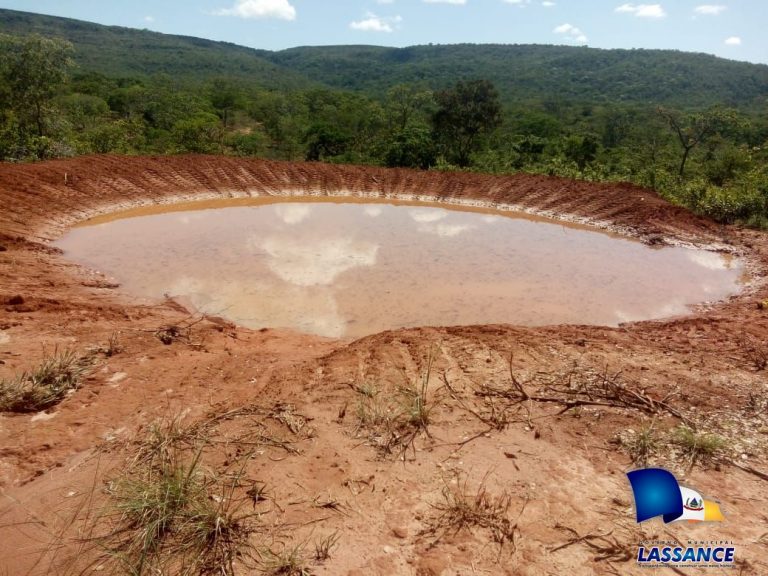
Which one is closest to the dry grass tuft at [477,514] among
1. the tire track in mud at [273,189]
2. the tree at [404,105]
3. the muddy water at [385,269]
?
the muddy water at [385,269]

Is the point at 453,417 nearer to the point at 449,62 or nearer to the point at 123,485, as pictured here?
the point at 123,485

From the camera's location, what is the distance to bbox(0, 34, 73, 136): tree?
16.6 m

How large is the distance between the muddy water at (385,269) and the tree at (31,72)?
854cm

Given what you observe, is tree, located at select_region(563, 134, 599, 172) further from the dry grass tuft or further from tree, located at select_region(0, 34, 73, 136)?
the dry grass tuft

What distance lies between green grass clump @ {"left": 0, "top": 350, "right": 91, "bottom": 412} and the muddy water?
315 centimetres

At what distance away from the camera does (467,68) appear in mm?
113625

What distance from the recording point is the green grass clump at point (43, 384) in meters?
4.59

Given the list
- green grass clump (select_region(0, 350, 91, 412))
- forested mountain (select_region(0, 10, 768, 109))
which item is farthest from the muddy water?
forested mountain (select_region(0, 10, 768, 109))

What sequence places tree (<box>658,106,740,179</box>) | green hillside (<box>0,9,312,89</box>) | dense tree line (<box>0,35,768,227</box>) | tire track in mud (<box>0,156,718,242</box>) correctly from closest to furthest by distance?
tire track in mud (<box>0,156,718,242</box>)
dense tree line (<box>0,35,768,227</box>)
tree (<box>658,106,740,179</box>)
green hillside (<box>0,9,312,89</box>)

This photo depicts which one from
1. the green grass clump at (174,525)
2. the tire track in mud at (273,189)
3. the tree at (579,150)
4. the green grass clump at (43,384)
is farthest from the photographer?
the tree at (579,150)

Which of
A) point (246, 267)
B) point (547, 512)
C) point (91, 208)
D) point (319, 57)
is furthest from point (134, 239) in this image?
point (319, 57)

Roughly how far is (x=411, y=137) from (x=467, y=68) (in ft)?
346

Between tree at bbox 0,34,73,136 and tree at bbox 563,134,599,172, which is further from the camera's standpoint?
tree at bbox 563,134,599,172

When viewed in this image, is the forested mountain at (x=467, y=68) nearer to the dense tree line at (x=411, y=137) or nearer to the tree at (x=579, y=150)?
the dense tree line at (x=411, y=137)
